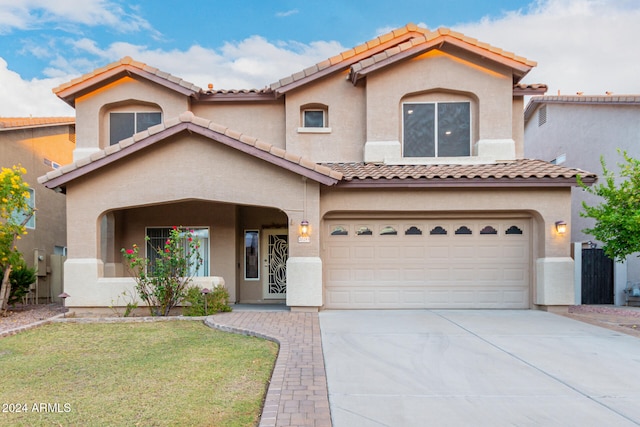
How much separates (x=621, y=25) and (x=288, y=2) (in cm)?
1455

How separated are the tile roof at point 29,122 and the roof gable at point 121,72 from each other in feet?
8.47

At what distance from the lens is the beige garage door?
1032 cm

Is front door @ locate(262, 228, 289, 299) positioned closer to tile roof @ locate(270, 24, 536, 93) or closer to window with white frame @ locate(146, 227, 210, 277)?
window with white frame @ locate(146, 227, 210, 277)

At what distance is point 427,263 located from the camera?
10.4 meters

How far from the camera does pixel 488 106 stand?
11484 mm

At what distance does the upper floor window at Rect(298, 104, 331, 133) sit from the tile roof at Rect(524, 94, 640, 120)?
10.0 meters

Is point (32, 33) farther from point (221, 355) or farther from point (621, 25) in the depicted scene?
point (621, 25)

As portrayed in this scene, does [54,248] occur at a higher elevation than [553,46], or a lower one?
lower

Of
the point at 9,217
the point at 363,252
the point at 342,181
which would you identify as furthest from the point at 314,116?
the point at 9,217

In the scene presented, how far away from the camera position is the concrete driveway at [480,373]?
13.2 ft

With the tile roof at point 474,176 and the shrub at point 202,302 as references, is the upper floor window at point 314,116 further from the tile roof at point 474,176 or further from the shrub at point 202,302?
the shrub at point 202,302

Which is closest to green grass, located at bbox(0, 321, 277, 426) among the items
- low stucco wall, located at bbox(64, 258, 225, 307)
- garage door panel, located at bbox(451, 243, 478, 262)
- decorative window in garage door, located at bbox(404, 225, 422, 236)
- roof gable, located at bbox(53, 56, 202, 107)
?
low stucco wall, located at bbox(64, 258, 225, 307)

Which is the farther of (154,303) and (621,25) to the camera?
(621,25)

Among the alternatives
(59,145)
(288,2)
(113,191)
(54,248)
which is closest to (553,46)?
(288,2)
